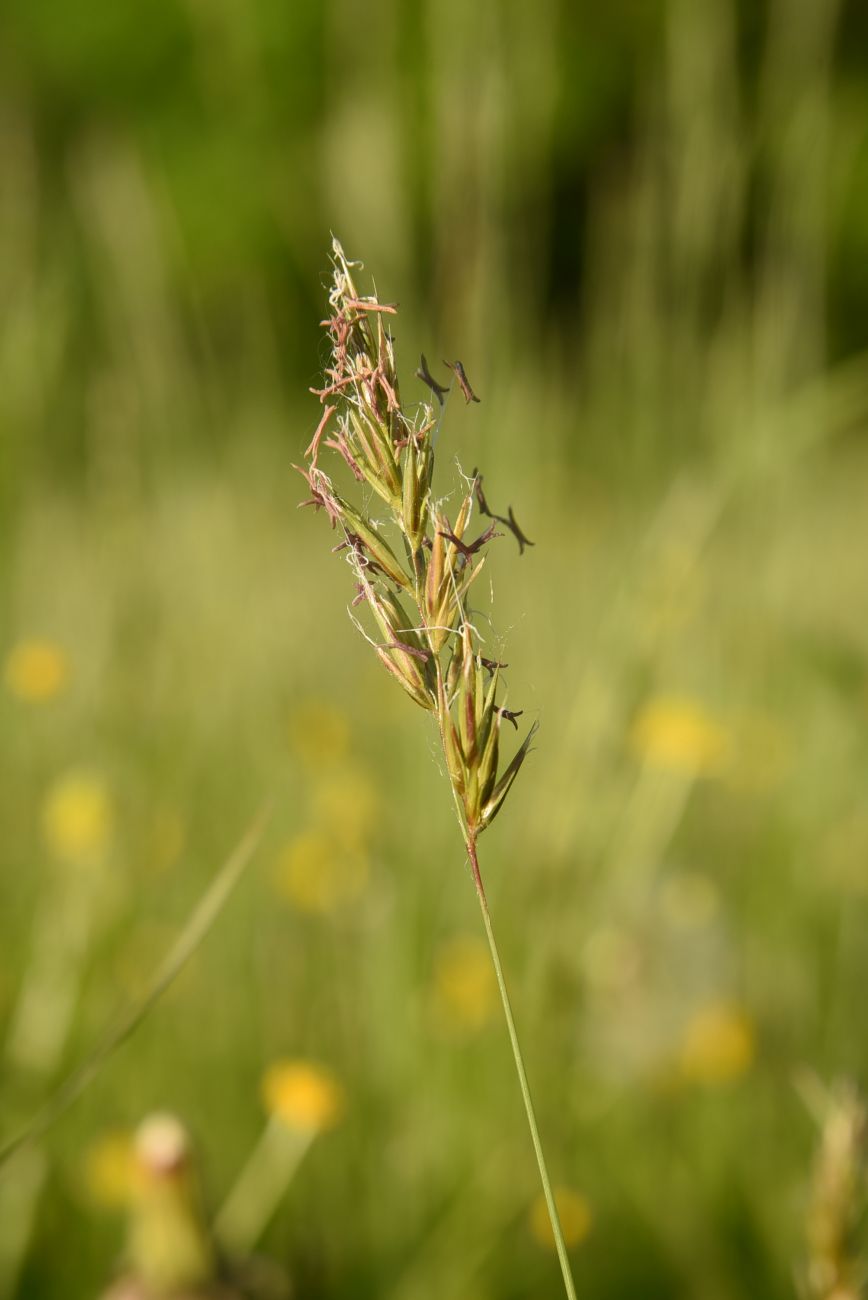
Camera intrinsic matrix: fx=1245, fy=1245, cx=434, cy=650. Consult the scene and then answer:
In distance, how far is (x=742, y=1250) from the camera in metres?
0.84

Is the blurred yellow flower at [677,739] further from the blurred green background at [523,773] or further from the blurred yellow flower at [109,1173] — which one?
the blurred yellow flower at [109,1173]

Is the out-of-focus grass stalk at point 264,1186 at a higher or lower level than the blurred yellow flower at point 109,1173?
higher

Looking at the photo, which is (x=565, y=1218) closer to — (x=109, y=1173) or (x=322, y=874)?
(x=109, y=1173)

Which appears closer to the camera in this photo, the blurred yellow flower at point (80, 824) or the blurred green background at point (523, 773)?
the blurred green background at point (523, 773)

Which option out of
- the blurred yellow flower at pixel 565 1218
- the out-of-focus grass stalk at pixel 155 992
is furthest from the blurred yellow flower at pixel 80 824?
the out-of-focus grass stalk at pixel 155 992

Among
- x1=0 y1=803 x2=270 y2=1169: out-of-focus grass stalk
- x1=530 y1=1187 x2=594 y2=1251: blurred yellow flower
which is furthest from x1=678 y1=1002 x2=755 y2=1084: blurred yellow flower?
x1=0 y1=803 x2=270 y2=1169: out-of-focus grass stalk

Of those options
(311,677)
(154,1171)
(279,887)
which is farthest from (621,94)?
(154,1171)

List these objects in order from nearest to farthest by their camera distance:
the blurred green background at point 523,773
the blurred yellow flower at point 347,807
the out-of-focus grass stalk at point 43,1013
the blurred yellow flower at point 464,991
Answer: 1. the out-of-focus grass stalk at point 43,1013
2. the blurred green background at point 523,773
3. the blurred yellow flower at point 464,991
4. the blurred yellow flower at point 347,807

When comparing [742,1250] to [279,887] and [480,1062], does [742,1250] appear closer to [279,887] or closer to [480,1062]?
[480,1062]

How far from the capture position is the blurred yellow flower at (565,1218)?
75 cm

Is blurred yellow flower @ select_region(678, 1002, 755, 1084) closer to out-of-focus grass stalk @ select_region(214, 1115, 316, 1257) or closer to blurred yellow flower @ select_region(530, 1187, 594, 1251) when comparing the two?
blurred yellow flower @ select_region(530, 1187, 594, 1251)

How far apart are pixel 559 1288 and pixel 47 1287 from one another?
33 centimetres

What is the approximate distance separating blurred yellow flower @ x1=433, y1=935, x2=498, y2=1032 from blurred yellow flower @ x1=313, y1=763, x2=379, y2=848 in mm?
142

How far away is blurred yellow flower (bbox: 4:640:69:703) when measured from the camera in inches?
43.1
